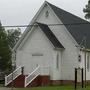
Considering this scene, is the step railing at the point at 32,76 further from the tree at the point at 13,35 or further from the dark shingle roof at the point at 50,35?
the tree at the point at 13,35

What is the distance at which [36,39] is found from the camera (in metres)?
44.6

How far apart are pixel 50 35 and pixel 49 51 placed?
2.21 meters

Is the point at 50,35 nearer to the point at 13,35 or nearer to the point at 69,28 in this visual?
the point at 69,28

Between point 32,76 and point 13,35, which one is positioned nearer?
point 32,76

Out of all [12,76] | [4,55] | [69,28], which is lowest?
[12,76]

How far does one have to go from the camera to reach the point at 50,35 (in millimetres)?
45219

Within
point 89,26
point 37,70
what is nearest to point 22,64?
point 37,70

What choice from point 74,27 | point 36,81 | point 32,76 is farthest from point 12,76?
point 74,27

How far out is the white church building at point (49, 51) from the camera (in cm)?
4353

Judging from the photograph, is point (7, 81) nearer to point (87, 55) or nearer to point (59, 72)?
point (59, 72)

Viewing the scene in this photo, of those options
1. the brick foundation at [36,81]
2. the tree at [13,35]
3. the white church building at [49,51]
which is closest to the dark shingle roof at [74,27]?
the white church building at [49,51]

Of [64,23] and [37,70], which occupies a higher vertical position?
[64,23]

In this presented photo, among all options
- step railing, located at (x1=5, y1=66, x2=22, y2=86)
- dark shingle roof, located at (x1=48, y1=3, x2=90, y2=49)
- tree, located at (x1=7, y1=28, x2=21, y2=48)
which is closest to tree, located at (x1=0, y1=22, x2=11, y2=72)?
dark shingle roof, located at (x1=48, y1=3, x2=90, y2=49)

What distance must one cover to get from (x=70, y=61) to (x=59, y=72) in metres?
1.57
